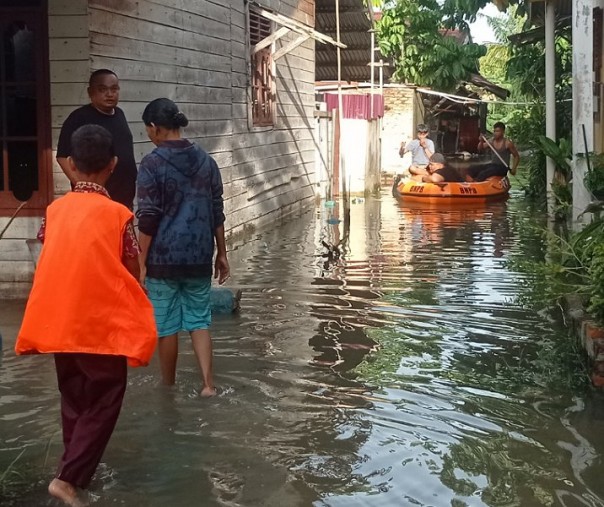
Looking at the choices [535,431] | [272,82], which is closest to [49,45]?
[535,431]

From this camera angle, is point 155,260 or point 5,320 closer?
point 155,260

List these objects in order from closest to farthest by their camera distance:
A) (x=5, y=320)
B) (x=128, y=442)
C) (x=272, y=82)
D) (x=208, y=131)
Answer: (x=128, y=442)
(x=5, y=320)
(x=208, y=131)
(x=272, y=82)

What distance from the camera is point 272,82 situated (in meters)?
15.6

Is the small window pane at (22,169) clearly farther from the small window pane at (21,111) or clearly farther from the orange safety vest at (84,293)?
the orange safety vest at (84,293)

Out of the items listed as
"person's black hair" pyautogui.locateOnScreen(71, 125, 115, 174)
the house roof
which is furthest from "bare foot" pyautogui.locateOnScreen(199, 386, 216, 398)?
the house roof

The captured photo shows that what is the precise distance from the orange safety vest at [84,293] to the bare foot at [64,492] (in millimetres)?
543

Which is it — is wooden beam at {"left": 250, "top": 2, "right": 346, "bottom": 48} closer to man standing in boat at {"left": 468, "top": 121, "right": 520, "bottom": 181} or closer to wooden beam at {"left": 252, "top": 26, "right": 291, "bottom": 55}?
wooden beam at {"left": 252, "top": 26, "right": 291, "bottom": 55}

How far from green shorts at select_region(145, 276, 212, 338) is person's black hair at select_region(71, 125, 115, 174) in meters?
1.46

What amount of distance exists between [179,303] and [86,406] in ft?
5.26

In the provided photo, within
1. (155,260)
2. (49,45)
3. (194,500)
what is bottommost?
(194,500)

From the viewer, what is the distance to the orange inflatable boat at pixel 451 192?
18.2m

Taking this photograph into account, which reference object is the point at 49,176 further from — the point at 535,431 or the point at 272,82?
the point at 272,82

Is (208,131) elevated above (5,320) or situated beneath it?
elevated above

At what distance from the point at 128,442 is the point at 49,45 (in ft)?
14.8
